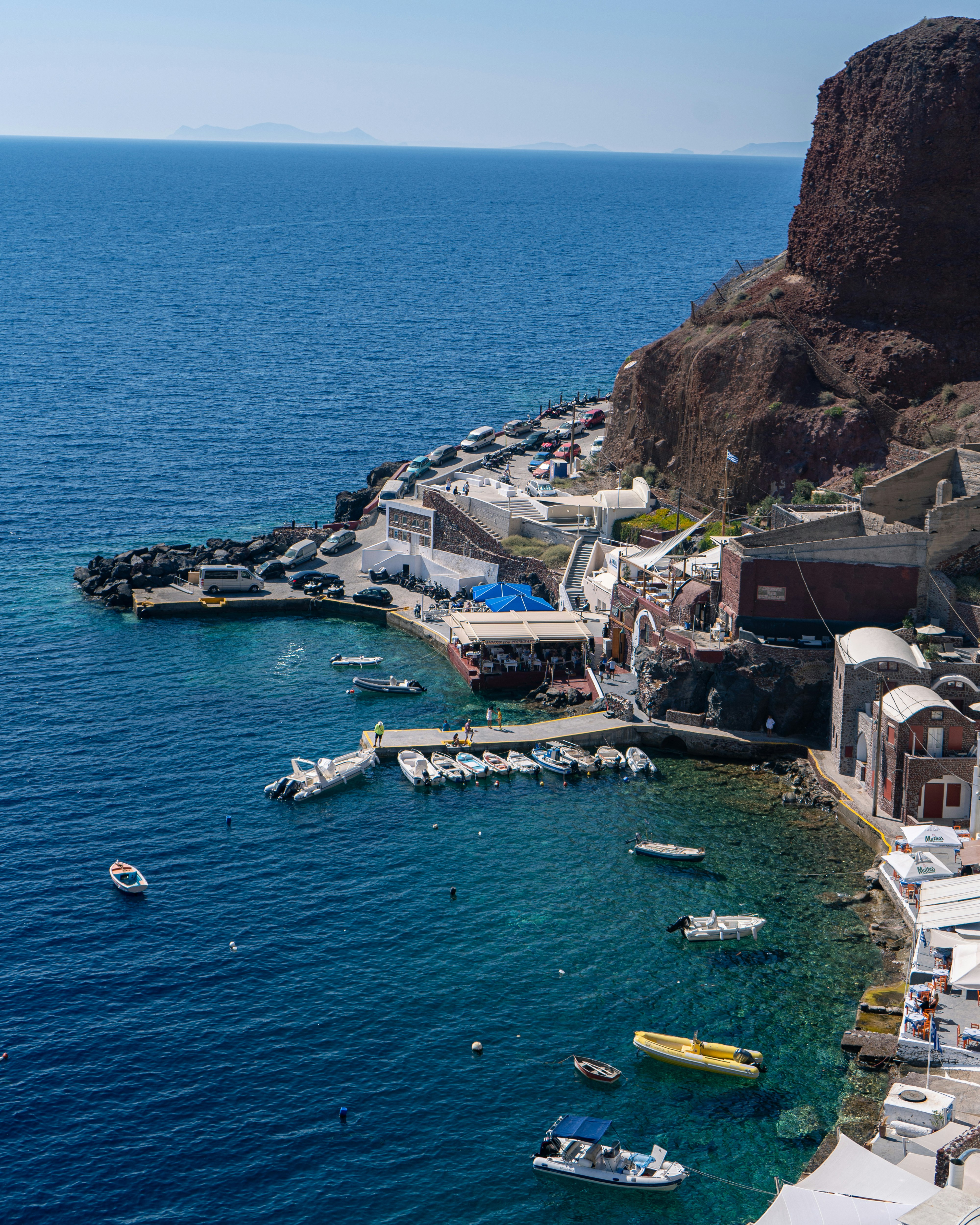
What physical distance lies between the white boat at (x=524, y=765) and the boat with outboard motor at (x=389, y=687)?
11.0 metres

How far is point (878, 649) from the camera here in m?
68.4

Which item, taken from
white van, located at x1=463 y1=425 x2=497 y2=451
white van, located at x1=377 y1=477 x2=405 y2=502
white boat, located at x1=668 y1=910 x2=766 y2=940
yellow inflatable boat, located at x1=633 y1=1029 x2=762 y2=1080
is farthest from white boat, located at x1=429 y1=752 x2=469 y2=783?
white van, located at x1=463 y1=425 x2=497 y2=451

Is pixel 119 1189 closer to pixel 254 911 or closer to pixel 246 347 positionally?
pixel 254 911

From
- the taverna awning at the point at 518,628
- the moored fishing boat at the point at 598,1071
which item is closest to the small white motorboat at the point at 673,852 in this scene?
the moored fishing boat at the point at 598,1071

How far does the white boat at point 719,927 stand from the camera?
5644cm

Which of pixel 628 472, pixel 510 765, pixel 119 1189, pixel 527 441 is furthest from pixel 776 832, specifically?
pixel 527 441

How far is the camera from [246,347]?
197375 millimetres

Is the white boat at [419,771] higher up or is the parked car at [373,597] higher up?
the parked car at [373,597]

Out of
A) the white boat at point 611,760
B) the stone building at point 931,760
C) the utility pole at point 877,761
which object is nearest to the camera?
the stone building at point 931,760

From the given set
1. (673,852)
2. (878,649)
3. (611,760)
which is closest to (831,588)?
(878,649)

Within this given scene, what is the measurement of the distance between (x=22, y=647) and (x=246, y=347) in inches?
4613

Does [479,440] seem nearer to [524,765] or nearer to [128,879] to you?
[524,765]

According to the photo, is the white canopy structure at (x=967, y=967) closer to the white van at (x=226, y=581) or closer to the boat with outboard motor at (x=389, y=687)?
the boat with outboard motor at (x=389, y=687)

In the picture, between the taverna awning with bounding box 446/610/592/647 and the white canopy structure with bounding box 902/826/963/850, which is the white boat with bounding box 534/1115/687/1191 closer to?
the white canopy structure with bounding box 902/826/963/850
